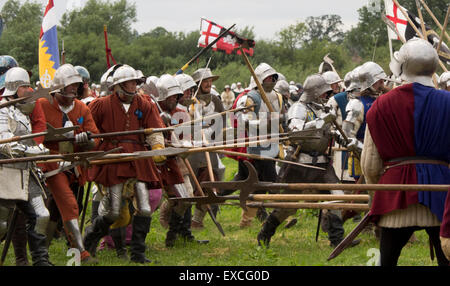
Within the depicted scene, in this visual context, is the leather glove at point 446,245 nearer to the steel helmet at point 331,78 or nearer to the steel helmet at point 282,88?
the steel helmet at point 331,78

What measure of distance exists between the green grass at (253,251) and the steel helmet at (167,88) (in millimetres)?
1763

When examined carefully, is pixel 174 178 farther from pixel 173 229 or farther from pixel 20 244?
pixel 20 244

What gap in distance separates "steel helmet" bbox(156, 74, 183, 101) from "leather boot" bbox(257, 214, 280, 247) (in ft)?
6.10

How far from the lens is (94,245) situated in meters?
8.87

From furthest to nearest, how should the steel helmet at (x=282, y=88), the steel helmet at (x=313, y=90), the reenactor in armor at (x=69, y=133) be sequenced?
the steel helmet at (x=282, y=88) < the steel helmet at (x=313, y=90) < the reenactor in armor at (x=69, y=133)

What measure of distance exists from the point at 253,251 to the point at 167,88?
7.64 ft

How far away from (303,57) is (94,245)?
4591 centimetres

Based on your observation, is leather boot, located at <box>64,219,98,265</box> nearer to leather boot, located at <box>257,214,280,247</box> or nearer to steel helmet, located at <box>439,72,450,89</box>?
leather boot, located at <box>257,214,280,247</box>

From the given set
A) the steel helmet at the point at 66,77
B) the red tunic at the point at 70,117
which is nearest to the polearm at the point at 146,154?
the red tunic at the point at 70,117

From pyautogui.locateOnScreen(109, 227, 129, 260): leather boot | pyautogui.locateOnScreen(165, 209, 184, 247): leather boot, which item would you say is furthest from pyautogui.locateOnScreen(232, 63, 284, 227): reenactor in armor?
pyautogui.locateOnScreen(109, 227, 129, 260): leather boot

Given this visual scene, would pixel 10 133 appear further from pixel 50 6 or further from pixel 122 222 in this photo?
pixel 50 6

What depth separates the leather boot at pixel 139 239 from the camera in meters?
8.64

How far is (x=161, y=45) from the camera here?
171ft
